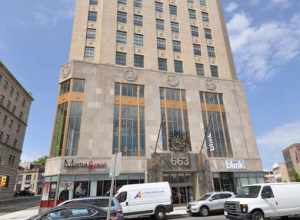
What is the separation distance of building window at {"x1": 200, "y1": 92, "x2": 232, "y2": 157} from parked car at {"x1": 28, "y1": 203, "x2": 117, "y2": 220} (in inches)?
837

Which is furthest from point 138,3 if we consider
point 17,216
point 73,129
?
point 17,216

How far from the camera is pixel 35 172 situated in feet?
273

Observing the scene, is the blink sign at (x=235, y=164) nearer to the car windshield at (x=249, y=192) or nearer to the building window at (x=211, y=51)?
the car windshield at (x=249, y=192)

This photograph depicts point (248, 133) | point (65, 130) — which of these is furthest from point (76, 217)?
point (248, 133)

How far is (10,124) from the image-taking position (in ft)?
152

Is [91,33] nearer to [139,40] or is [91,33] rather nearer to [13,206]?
[139,40]

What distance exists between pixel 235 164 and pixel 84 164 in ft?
63.8

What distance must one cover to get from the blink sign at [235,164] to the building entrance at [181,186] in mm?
5474

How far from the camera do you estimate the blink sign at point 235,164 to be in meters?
27.8

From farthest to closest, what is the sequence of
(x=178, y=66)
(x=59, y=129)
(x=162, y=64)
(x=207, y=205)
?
1. (x=178, y=66)
2. (x=162, y=64)
3. (x=59, y=129)
4. (x=207, y=205)

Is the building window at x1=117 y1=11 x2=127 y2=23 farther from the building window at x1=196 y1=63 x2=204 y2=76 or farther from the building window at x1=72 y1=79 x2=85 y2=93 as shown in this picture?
the building window at x1=196 y1=63 x2=204 y2=76

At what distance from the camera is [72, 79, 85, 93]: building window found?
2652 cm

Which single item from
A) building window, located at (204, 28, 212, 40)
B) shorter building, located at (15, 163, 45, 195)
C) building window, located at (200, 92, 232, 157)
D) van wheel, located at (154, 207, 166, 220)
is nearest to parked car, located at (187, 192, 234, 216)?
van wheel, located at (154, 207, 166, 220)

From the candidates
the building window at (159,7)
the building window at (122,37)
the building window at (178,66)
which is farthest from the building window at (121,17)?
the building window at (178,66)
